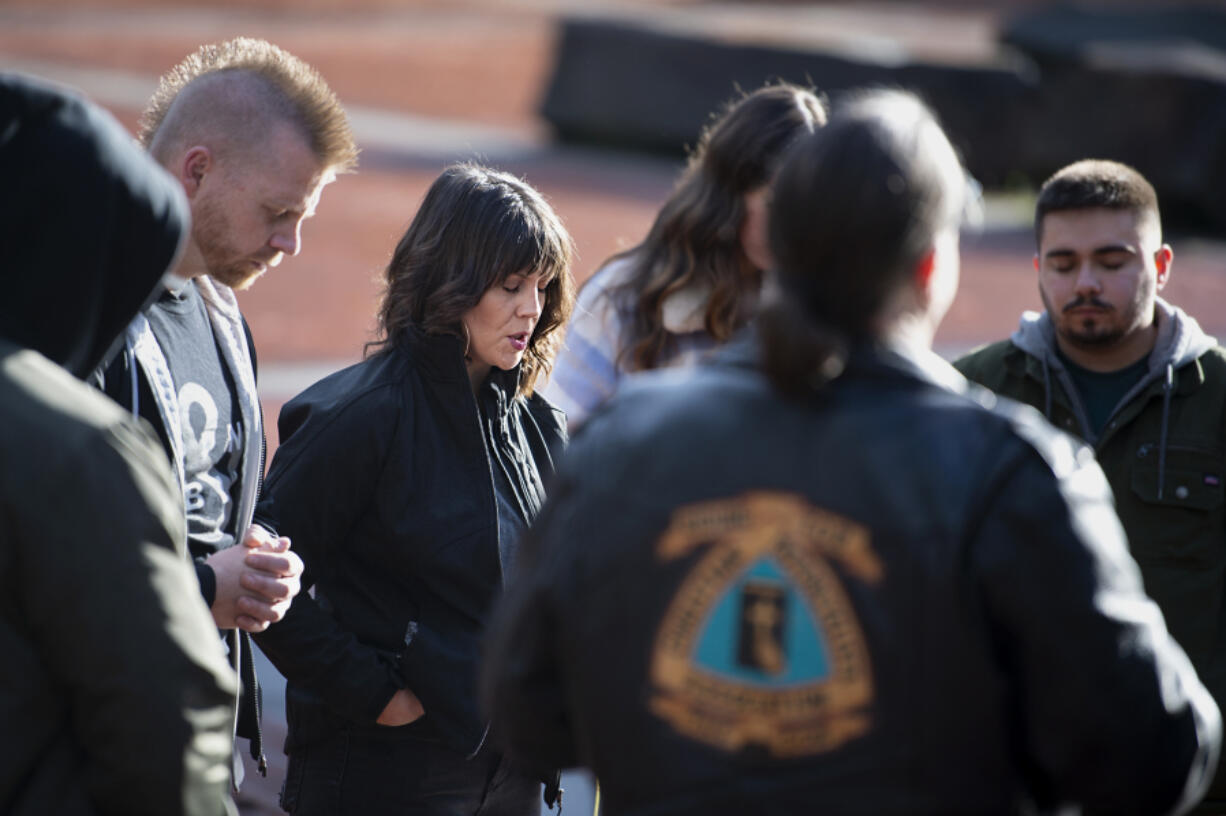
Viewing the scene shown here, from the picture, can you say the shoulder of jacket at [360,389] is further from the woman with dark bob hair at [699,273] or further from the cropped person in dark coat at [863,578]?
the cropped person in dark coat at [863,578]

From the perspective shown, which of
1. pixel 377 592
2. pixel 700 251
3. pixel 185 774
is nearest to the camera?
pixel 185 774

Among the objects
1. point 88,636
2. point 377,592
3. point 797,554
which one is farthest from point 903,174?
point 377,592

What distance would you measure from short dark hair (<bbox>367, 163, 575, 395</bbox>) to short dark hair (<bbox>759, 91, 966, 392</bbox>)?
1371 mm

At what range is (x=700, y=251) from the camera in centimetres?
328

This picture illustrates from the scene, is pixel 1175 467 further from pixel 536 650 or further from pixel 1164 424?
pixel 536 650

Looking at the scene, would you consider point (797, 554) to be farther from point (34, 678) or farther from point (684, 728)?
point (34, 678)

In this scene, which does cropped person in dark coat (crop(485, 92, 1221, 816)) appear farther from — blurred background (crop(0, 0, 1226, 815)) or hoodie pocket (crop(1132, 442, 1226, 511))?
blurred background (crop(0, 0, 1226, 815))

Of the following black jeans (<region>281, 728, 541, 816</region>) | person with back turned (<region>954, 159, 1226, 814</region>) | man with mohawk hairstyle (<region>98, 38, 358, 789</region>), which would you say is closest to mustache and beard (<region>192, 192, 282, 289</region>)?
man with mohawk hairstyle (<region>98, 38, 358, 789</region>)

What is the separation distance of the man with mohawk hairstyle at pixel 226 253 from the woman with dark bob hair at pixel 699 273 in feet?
2.39

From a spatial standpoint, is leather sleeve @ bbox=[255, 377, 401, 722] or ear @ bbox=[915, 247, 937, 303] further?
leather sleeve @ bbox=[255, 377, 401, 722]

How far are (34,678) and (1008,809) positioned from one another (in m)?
1.20

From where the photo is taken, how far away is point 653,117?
1830 cm

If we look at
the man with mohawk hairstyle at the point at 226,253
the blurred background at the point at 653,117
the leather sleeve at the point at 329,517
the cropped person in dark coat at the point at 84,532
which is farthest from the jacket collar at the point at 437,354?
the blurred background at the point at 653,117

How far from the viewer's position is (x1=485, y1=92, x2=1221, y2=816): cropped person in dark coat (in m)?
1.60
